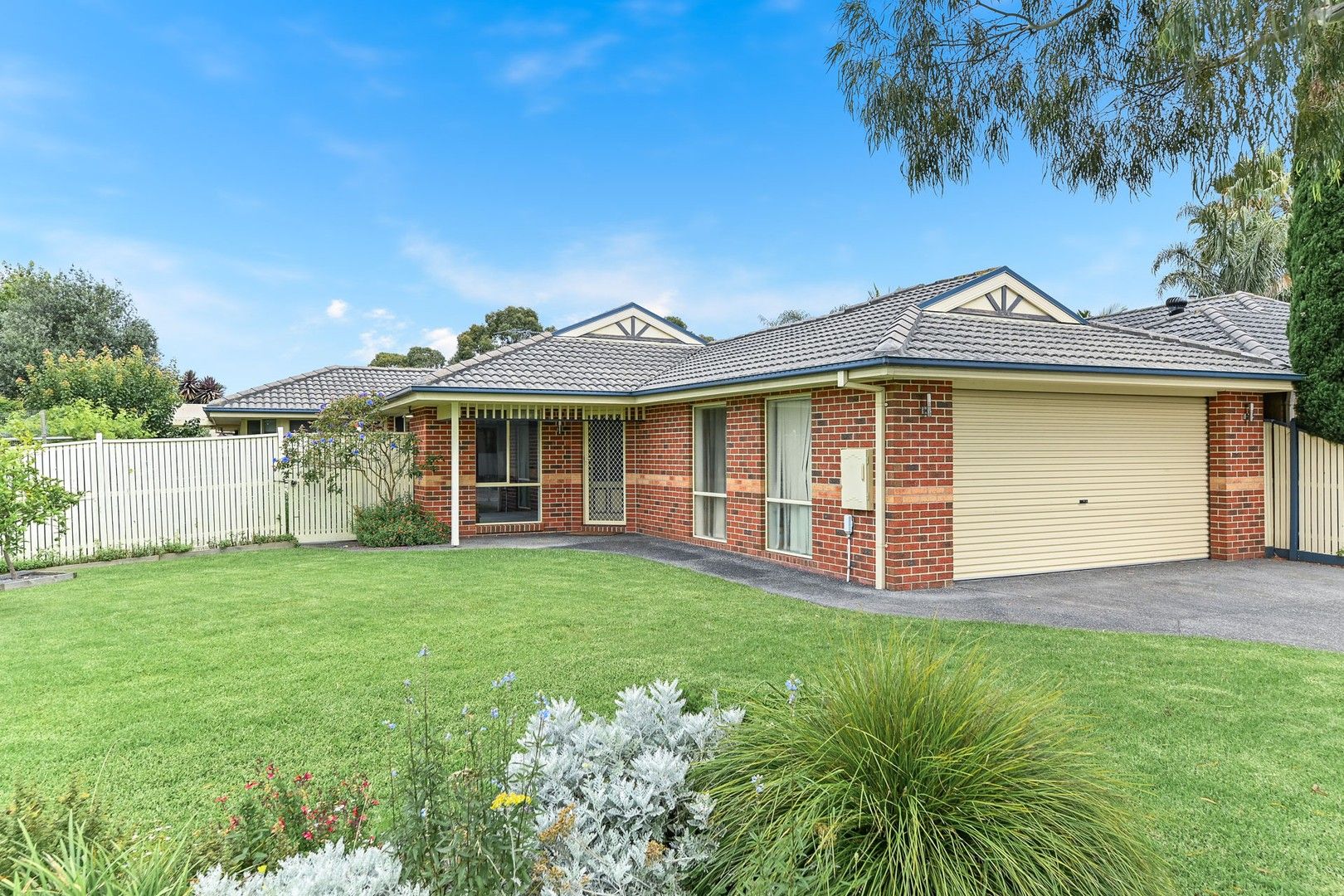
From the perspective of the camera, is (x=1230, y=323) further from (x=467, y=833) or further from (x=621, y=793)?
(x=467, y=833)

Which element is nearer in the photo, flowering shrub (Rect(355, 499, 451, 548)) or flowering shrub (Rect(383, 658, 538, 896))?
flowering shrub (Rect(383, 658, 538, 896))

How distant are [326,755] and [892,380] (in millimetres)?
7581

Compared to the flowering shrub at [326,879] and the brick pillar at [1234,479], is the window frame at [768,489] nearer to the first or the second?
the brick pillar at [1234,479]

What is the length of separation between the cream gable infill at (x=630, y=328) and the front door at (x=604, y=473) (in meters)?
3.32

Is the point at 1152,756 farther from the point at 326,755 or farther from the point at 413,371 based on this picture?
the point at 413,371

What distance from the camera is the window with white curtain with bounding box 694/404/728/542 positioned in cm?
1316

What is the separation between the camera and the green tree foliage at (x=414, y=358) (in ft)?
171

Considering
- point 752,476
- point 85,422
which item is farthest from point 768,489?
point 85,422

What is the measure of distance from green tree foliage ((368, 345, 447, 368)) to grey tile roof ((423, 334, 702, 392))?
121ft

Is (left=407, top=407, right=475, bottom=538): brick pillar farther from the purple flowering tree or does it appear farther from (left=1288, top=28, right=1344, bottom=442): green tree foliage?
(left=1288, top=28, right=1344, bottom=442): green tree foliage

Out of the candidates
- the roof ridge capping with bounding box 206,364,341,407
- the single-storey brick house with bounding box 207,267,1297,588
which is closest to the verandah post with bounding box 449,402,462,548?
the single-storey brick house with bounding box 207,267,1297,588

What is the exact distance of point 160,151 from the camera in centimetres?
1942

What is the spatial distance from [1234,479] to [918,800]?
40.2 feet

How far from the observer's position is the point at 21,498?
10086mm
